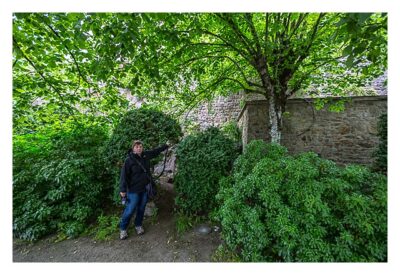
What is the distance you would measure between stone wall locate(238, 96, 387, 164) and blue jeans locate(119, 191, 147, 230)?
11.6ft

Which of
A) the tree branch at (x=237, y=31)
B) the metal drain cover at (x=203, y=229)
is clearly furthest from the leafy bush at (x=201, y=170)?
the tree branch at (x=237, y=31)

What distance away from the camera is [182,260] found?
246 centimetres

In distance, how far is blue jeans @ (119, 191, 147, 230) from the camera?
2.91m

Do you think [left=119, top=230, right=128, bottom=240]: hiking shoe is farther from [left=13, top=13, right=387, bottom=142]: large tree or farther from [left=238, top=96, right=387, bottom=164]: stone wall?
[left=238, top=96, right=387, bottom=164]: stone wall

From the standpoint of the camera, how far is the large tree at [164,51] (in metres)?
2.06

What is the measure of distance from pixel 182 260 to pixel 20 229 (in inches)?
122

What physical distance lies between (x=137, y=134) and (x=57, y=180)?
1749mm

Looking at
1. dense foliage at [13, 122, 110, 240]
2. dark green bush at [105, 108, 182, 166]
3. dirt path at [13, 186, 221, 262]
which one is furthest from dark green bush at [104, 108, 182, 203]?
dirt path at [13, 186, 221, 262]

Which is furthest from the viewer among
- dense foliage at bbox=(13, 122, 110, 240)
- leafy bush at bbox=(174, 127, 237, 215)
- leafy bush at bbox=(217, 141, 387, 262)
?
leafy bush at bbox=(174, 127, 237, 215)

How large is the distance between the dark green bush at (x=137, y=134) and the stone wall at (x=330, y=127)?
2736mm

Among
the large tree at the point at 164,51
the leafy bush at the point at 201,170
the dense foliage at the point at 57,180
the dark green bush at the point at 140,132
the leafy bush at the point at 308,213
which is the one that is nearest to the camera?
the leafy bush at the point at 308,213

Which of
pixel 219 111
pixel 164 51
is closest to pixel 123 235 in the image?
pixel 164 51

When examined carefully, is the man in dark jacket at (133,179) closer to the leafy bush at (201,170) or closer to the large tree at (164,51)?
the leafy bush at (201,170)
